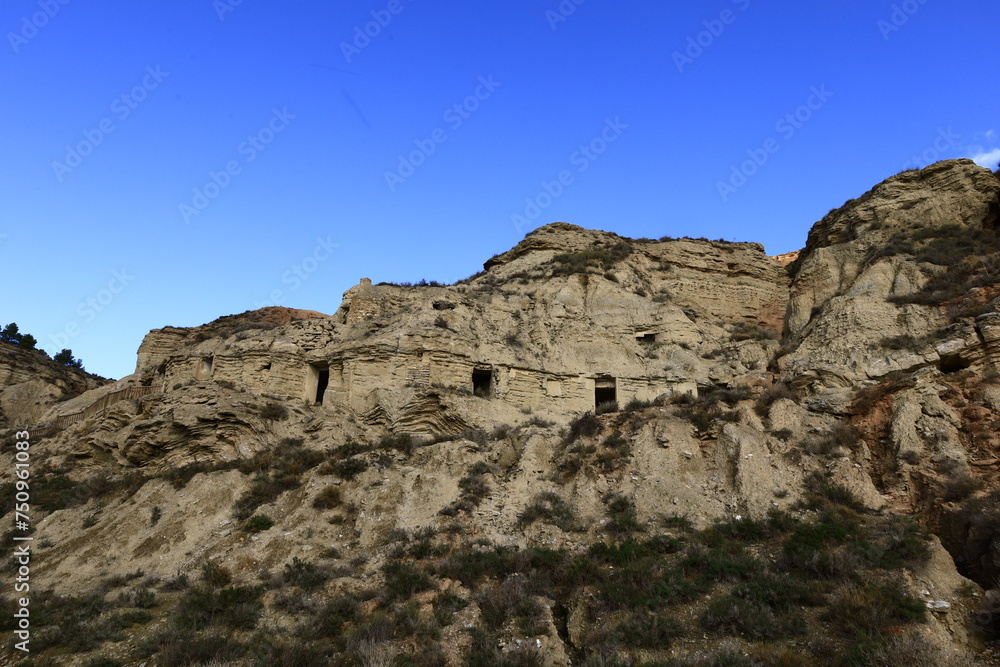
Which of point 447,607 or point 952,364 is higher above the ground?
point 952,364

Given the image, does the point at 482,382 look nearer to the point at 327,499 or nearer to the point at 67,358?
the point at 327,499

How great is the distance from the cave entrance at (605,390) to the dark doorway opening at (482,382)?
155 inches

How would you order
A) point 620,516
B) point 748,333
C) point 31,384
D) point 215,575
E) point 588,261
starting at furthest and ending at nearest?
1. point 31,384
2. point 588,261
3. point 748,333
4. point 620,516
5. point 215,575

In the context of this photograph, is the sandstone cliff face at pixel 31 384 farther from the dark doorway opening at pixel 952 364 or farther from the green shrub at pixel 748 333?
the dark doorway opening at pixel 952 364

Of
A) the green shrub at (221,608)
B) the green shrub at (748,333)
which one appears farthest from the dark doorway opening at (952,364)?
the green shrub at (221,608)

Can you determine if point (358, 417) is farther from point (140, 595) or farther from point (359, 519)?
point (140, 595)

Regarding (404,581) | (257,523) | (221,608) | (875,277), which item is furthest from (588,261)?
(221,608)

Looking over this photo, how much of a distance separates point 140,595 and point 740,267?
90.8ft

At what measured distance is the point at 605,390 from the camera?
913 inches

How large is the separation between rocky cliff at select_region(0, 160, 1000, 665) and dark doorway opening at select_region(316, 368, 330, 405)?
3.8 inches

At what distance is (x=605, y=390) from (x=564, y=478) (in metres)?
8.36

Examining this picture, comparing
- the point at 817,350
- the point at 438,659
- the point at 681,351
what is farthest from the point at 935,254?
the point at 438,659

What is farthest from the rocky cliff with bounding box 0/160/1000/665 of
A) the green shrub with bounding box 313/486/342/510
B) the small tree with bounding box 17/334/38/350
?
the small tree with bounding box 17/334/38/350

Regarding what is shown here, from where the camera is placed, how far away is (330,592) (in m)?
11.7
